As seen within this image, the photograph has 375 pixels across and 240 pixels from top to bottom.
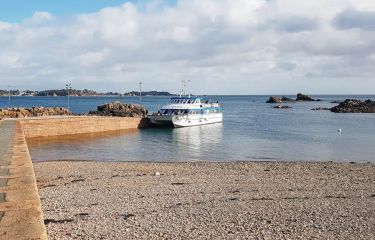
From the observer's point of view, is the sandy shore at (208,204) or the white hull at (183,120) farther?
the white hull at (183,120)

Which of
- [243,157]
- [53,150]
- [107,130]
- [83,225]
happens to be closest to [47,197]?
[83,225]

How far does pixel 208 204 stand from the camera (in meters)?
12.7

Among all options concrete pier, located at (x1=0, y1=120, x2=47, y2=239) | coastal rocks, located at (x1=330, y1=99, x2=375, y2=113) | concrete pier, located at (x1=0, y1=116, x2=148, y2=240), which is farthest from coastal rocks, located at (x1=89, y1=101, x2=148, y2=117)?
coastal rocks, located at (x1=330, y1=99, x2=375, y2=113)

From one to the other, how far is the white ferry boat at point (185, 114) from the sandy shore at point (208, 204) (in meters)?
36.5

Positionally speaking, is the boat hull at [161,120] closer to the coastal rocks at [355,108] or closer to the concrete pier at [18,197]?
the concrete pier at [18,197]

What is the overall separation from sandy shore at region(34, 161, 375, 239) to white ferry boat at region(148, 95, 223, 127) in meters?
36.5

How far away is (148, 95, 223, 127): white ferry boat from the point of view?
57344 millimetres

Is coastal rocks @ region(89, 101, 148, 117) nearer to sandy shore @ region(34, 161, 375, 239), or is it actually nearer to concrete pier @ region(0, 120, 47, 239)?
sandy shore @ region(34, 161, 375, 239)

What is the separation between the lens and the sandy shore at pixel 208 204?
981 centimetres

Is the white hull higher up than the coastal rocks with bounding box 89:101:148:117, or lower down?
lower down

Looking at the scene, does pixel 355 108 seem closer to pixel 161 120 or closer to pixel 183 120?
pixel 183 120

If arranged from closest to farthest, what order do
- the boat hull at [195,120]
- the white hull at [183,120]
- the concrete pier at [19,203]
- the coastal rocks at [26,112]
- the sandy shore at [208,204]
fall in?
the concrete pier at [19,203]
the sandy shore at [208,204]
the coastal rocks at [26,112]
the white hull at [183,120]
the boat hull at [195,120]

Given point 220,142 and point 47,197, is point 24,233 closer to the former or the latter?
point 47,197

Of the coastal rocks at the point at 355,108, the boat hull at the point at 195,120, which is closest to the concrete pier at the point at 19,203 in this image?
the boat hull at the point at 195,120
